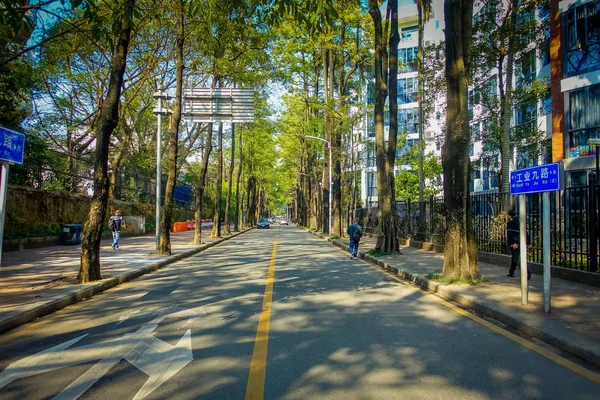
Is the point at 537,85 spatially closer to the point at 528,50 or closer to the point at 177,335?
the point at 528,50

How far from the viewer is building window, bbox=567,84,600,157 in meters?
20.5


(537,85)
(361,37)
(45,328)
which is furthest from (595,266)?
(361,37)

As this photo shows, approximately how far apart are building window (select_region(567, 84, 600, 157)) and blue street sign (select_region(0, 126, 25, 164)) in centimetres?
2236

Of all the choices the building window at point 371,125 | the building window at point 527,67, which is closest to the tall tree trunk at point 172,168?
the building window at point 527,67

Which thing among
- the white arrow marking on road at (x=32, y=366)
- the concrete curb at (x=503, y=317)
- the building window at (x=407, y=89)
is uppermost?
the building window at (x=407, y=89)

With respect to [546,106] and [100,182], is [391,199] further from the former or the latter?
[546,106]

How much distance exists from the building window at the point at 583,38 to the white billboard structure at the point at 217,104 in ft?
51.8

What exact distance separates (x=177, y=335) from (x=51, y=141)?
26.5 m

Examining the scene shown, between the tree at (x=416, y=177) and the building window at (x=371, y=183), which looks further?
the building window at (x=371, y=183)

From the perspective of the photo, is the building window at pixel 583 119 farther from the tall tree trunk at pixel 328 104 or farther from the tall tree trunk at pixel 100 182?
the tall tree trunk at pixel 100 182

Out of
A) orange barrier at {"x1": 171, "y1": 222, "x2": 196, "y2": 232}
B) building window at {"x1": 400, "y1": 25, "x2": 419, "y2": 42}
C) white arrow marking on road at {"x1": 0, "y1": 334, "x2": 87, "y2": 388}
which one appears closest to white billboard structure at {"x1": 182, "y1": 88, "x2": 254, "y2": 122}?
white arrow marking on road at {"x1": 0, "y1": 334, "x2": 87, "y2": 388}

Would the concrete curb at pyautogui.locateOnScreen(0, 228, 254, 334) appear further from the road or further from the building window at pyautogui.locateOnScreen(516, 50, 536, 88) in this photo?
the building window at pyautogui.locateOnScreen(516, 50, 536, 88)

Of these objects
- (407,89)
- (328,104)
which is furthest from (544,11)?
(407,89)

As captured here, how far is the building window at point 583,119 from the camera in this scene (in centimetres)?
2053
